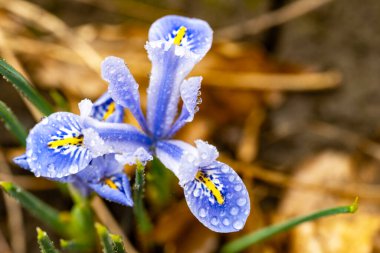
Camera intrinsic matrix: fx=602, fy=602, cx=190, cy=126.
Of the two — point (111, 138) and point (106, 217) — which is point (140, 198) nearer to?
point (111, 138)

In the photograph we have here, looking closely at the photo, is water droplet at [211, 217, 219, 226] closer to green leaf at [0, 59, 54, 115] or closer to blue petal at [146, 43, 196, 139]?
blue petal at [146, 43, 196, 139]

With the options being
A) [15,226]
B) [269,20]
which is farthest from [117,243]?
[269,20]

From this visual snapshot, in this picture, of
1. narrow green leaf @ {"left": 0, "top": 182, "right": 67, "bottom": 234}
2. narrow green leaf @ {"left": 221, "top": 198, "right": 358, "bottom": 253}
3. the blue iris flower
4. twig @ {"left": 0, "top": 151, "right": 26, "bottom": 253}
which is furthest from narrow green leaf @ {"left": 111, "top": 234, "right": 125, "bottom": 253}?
twig @ {"left": 0, "top": 151, "right": 26, "bottom": 253}

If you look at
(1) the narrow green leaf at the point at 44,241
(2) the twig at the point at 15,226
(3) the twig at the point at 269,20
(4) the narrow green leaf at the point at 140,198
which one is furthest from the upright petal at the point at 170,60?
(3) the twig at the point at 269,20

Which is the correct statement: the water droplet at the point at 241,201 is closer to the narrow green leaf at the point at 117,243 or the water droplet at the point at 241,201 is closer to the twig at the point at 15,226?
the narrow green leaf at the point at 117,243

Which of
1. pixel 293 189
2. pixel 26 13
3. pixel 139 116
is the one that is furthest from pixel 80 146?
pixel 26 13

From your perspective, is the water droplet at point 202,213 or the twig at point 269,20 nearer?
the water droplet at point 202,213

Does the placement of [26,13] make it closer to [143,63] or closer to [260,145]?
[143,63]
